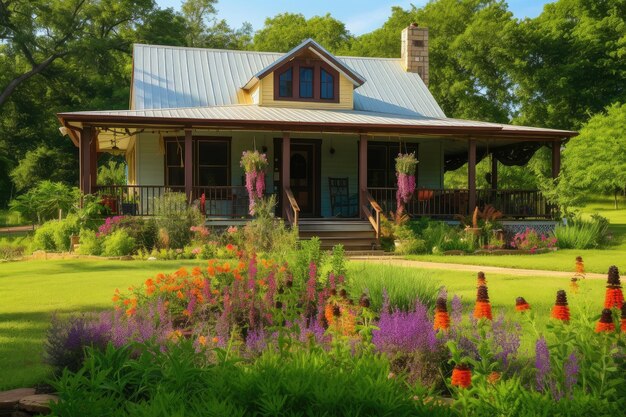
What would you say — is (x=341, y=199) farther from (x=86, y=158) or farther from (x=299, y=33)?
(x=299, y=33)

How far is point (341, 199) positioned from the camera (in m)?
20.1

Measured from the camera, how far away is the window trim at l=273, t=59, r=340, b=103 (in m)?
19.8

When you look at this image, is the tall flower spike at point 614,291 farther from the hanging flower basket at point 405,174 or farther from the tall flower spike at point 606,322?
the hanging flower basket at point 405,174

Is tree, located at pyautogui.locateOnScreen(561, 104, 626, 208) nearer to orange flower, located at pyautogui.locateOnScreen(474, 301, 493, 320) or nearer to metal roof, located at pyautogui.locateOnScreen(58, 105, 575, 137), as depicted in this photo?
metal roof, located at pyautogui.locateOnScreen(58, 105, 575, 137)

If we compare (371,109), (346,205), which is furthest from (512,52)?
(346,205)

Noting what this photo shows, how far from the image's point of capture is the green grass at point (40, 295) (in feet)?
17.2

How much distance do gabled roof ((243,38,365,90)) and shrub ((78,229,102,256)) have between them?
24.5 ft

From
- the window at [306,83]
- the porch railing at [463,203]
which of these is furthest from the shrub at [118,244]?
the window at [306,83]

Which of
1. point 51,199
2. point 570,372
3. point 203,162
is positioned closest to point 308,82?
point 203,162

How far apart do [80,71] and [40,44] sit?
2.55m

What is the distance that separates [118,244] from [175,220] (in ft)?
5.02

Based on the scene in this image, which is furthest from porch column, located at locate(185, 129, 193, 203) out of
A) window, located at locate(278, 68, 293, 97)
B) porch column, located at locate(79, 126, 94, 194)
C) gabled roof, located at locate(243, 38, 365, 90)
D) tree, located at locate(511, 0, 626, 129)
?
tree, located at locate(511, 0, 626, 129)

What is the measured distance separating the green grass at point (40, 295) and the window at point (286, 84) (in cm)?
899

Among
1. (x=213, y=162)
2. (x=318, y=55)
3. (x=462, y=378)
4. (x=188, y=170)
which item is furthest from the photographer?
(x=318, y=55)
